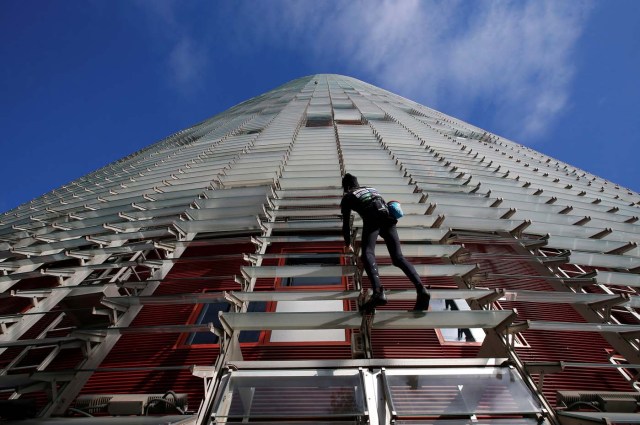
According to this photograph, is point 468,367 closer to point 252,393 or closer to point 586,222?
point 252,393

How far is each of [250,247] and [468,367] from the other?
4.07 meters

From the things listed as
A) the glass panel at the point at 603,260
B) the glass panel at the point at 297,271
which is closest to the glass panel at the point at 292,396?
the glass panel at the point at 297,271

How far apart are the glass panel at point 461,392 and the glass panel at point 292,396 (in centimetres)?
27

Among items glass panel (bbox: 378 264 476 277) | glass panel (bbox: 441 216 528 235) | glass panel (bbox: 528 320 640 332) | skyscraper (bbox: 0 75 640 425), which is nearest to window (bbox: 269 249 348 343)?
skyscraper (bbox: 0 75 640 425)

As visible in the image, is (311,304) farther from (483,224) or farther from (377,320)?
(483,224)

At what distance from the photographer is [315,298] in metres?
3.32

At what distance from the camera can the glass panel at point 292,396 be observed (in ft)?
7.78

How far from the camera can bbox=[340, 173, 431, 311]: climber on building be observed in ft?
9.65

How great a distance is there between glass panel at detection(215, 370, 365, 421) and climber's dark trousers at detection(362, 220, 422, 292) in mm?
720

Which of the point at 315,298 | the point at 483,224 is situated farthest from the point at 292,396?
the point at 483,224

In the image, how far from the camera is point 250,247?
6062 mm

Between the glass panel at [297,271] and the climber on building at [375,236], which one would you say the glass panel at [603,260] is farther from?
the glass panel at [297,271]

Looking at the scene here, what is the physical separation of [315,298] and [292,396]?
0.95 meters

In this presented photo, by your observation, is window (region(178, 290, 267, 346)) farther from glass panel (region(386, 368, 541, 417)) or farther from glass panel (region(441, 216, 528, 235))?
glass panel (region(441, 216, 528, 235))
